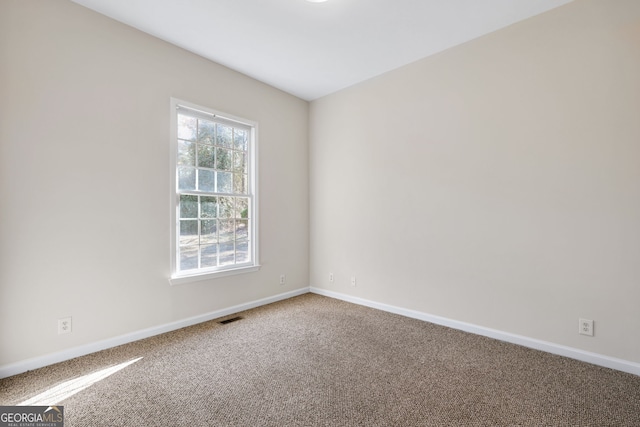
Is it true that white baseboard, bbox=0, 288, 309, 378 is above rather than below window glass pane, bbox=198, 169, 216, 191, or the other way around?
below

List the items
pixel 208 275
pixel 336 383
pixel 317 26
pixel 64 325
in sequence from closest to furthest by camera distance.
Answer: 1. pixel 336 383
2. pixel 64 325
3. pixel 317 26
4. pixel 208 275

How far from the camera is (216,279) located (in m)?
3.36

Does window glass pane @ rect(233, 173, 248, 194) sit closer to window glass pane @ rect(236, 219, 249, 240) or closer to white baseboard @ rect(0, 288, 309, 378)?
window glass pane @ rect(236, 219, 249, 240)

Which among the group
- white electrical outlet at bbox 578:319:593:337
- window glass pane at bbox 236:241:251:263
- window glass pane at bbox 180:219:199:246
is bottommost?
white electrical outlet at bbox 578:319:593:337

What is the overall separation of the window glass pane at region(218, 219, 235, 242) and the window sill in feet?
1.24

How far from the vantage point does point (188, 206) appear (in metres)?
3.14

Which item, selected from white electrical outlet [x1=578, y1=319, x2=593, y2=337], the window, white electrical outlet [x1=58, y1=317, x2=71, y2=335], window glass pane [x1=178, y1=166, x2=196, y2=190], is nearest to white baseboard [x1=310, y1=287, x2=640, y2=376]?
white electrical outlet [x1=578, y1=319, x2=593, y2=337]

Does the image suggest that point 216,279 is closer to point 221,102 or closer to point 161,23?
point 221,102

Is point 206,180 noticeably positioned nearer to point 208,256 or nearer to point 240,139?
point 240,139

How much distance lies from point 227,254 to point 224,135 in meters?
1.41

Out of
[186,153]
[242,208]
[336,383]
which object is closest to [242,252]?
[242,208]

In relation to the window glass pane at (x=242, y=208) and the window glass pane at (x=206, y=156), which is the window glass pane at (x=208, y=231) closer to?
the window glass pane at (x=242, y=208)

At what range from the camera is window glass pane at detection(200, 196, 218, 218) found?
3250mm

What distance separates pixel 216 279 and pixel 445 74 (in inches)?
132
